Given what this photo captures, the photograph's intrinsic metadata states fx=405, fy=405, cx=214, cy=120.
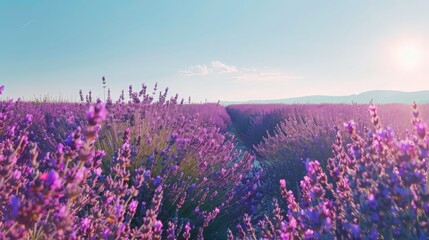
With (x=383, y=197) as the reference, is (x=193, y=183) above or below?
below

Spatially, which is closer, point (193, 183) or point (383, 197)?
point (383, 197)

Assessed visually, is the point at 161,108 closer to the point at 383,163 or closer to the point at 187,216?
the point at 187,216

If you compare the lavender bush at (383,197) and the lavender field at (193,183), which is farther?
the lavender bush at (383,197)

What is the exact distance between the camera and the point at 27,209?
860 millimetres

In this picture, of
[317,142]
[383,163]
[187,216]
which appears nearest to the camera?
[383,163]

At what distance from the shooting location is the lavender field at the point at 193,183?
1.25m

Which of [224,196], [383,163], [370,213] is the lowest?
[224,196]

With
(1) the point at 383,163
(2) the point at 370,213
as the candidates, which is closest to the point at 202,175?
(1) the point at 383,163

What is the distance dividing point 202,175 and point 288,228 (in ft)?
7.61

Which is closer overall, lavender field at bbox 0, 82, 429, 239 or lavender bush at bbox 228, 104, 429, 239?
lavender field at bbox 0, 82, 429, 239

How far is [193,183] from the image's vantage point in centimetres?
359

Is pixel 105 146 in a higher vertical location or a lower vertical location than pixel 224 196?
higher

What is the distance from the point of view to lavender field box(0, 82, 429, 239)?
1.25m

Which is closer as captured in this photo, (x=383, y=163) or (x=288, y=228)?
(x=288, y=228)
